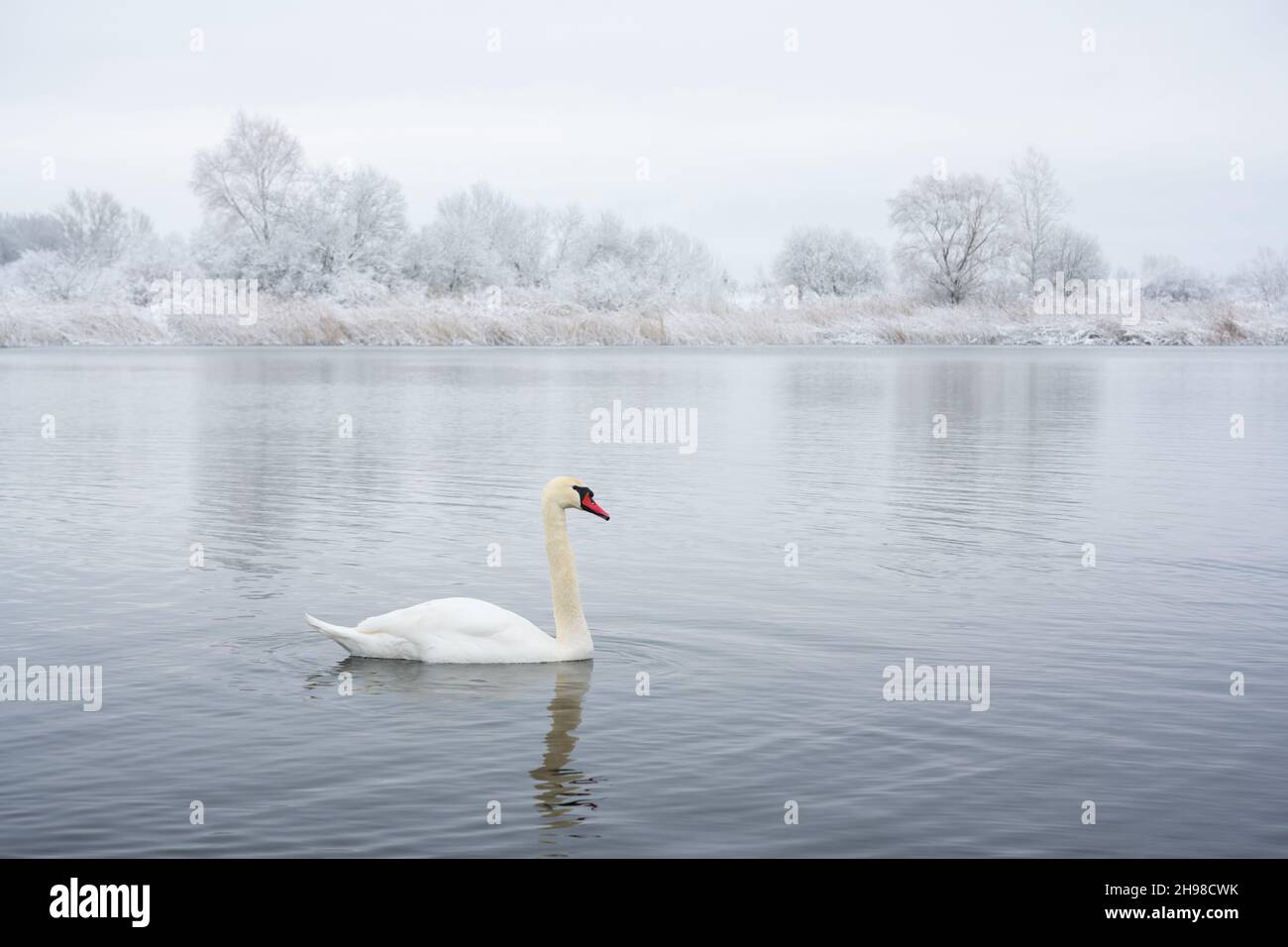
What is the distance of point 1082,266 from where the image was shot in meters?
94.1

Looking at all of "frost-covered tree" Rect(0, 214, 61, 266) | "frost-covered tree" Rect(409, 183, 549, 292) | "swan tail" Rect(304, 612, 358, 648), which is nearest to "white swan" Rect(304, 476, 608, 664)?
"swan tail" Rect(304, 612, 358, 648)

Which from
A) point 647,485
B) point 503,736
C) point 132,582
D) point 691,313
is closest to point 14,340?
point 691,313

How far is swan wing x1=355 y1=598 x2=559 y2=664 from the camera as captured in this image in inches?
409

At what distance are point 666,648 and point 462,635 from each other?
1577mm

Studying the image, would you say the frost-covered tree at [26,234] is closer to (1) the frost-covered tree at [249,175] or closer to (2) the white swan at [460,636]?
(1) the frost-covered tree at [249,175]

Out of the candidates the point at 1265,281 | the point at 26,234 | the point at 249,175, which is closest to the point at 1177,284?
the point at 1265,281

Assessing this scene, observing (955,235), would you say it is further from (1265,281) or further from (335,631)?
(335,631)

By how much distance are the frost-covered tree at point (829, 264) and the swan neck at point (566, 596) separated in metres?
91.1

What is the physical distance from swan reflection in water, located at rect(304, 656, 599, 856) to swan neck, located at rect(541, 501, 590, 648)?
182mm

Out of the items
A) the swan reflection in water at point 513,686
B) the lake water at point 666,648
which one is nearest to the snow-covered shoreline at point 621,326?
the lake water at point 666,648

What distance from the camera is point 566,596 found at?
10.8 meters

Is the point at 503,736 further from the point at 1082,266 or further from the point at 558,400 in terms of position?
the point at 1082,266

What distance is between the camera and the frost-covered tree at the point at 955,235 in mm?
85500
